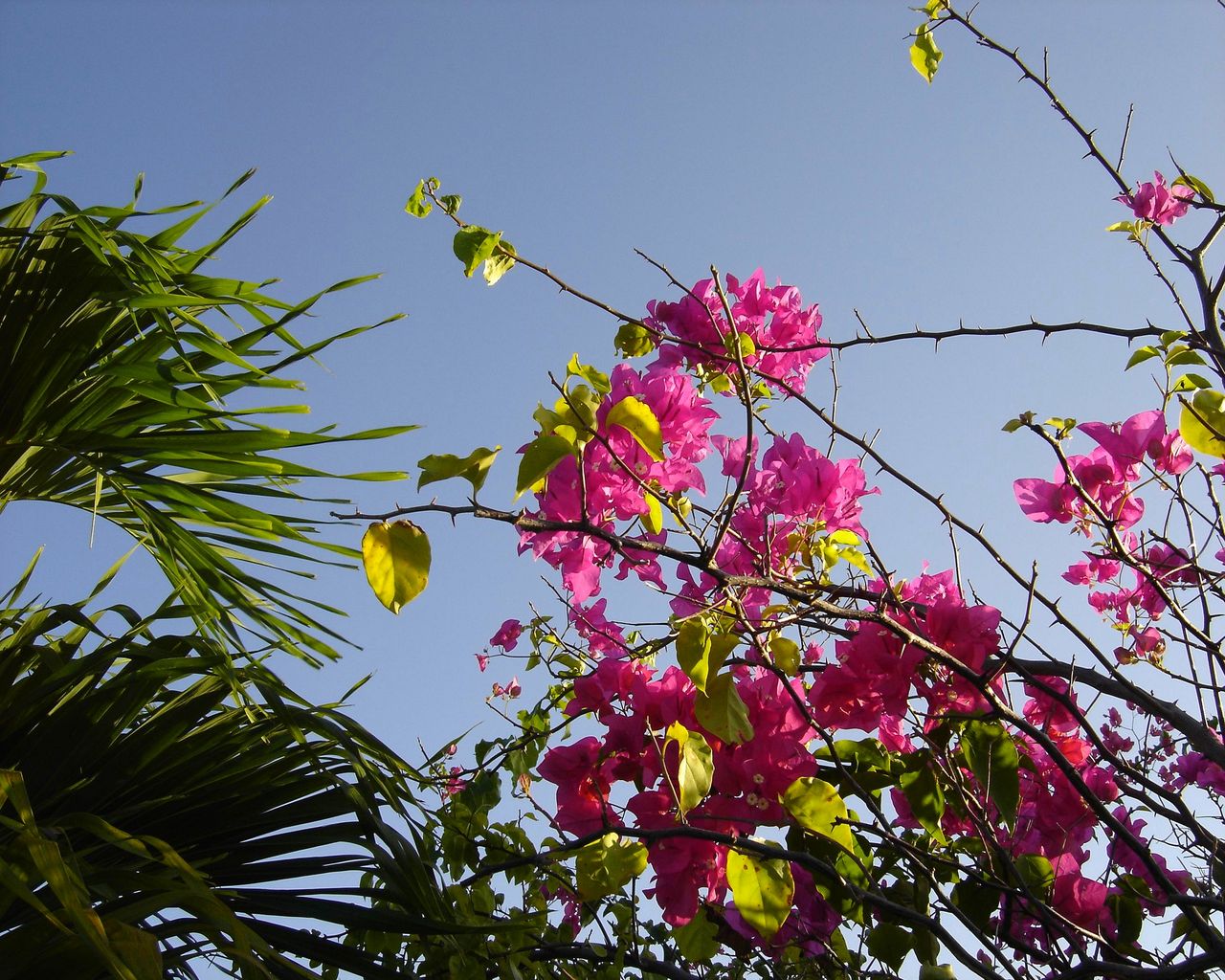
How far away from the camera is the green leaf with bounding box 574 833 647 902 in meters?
0.78

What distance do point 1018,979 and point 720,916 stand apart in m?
0.40

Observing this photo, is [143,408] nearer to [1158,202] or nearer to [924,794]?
[924,794]

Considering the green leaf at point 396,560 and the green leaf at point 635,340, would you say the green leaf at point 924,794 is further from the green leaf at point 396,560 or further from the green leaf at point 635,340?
the green leaf at point 635,340

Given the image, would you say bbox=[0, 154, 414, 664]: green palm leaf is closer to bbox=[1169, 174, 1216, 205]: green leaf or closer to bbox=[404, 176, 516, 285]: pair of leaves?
bbox=[404, 176, 516, 285]: pair of leaves

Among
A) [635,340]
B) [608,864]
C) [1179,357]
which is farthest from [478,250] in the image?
[1179,357]

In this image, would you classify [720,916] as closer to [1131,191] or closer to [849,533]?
[849,533]

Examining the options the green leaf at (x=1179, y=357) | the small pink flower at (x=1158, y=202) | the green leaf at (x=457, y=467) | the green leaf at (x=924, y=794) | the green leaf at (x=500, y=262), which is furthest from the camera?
the small pink flower at (x=1158, y=202)

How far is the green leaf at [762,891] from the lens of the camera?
2.44 feet

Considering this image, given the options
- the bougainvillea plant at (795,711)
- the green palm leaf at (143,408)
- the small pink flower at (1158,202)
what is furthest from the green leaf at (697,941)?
the small pink flower at (1158,202)

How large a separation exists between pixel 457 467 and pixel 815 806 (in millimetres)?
468

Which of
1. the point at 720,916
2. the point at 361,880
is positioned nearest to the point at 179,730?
the point at 361,880

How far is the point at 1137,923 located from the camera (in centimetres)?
91

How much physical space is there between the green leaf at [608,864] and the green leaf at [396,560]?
0.30 meters

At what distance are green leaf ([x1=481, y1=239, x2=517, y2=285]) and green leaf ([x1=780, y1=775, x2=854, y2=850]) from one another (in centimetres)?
75
